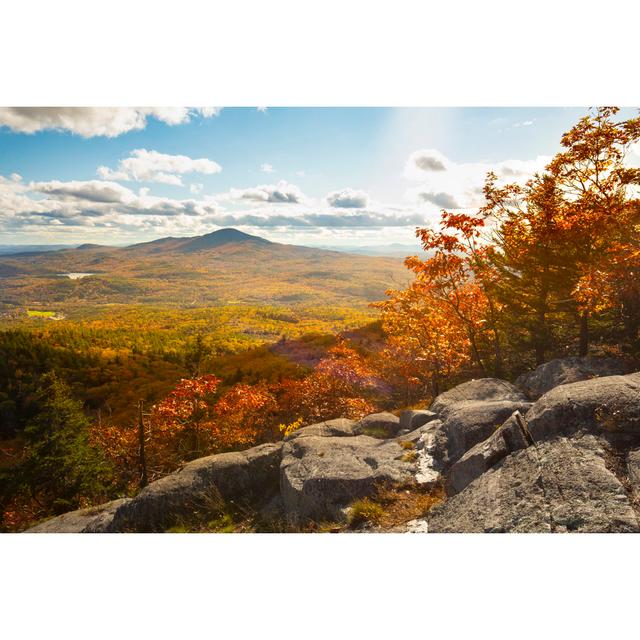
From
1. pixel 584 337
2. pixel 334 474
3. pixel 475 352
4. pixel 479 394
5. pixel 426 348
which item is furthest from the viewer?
pixel 426 348

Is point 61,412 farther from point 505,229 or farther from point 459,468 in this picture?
point 505,229

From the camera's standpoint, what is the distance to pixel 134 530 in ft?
24.5

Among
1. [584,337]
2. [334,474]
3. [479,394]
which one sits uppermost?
[584,337]

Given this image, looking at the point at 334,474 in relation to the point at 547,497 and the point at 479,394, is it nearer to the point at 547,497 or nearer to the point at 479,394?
the point at 547,497

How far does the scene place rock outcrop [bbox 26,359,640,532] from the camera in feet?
14.4

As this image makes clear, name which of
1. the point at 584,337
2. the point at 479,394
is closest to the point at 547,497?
the point at 479,394

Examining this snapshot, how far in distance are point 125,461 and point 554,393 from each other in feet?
53.5

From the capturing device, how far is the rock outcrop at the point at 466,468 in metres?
4.38

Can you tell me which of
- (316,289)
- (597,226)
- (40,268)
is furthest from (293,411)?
(40,268)

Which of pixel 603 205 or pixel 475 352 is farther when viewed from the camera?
pixel 475 352

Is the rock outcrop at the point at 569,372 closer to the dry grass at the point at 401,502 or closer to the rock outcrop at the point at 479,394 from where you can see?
the rock outcrop at the point at 479,394

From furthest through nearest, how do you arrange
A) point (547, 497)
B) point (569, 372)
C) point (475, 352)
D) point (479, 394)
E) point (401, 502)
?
point (475, 352)
point (479, 394)
point (569, 372)
point (401, 502)
point (547, 497)

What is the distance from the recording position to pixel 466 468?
5430mm

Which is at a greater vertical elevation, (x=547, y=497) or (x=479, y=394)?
(x=547, y=497)
